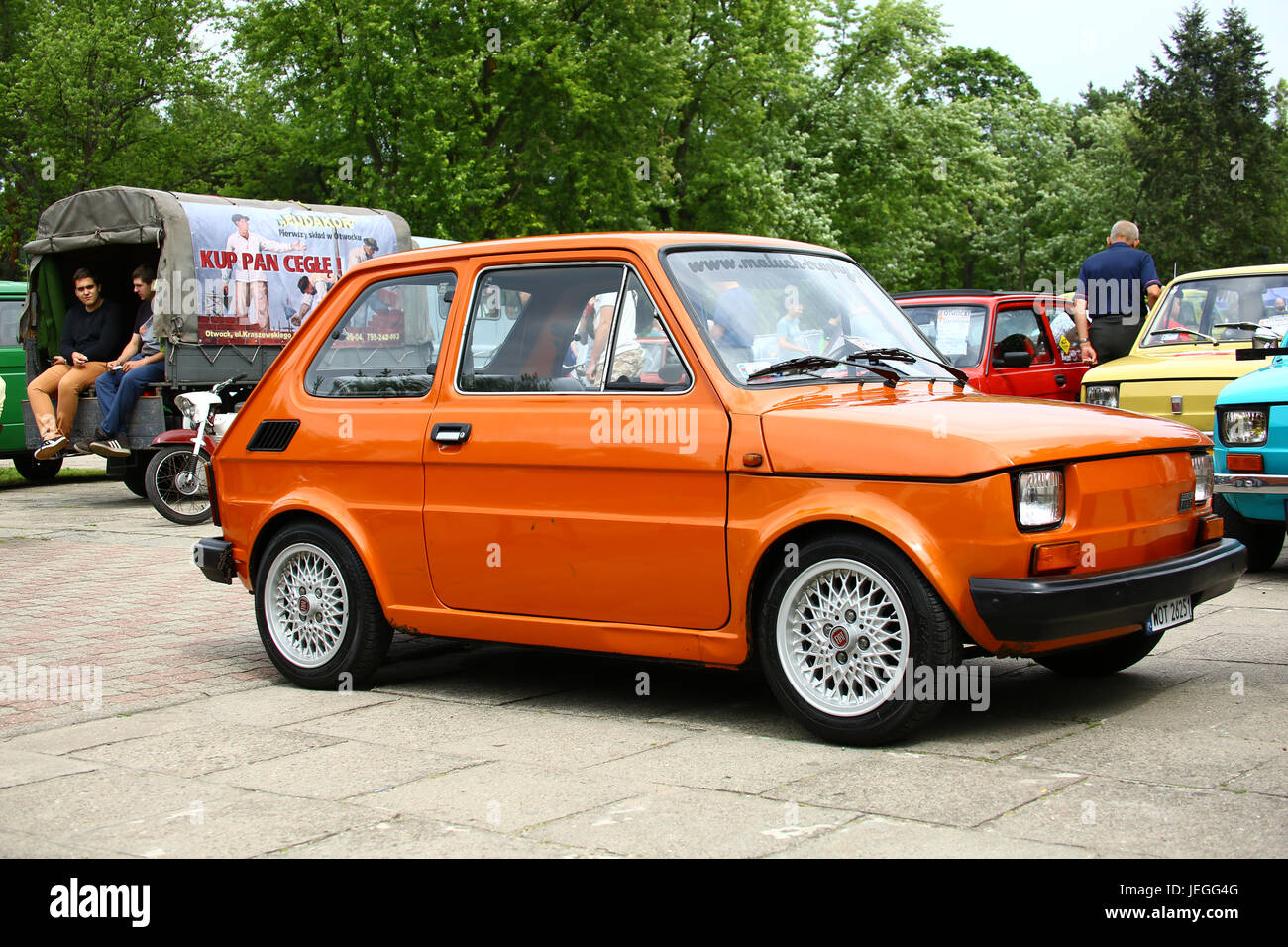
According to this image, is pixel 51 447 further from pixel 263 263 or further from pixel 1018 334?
pixel 1018 334

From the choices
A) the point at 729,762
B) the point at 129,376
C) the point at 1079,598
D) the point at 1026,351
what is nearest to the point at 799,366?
the point at 1079,598

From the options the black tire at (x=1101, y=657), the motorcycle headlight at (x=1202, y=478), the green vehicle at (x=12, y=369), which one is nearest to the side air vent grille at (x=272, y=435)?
the black tire at (x=1101, y=657)

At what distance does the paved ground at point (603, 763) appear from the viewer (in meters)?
4.16

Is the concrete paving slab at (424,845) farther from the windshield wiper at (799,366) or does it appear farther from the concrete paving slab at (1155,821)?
the windshield wiper at (799,366)

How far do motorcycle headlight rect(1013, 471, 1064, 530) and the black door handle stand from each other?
235 centimetres

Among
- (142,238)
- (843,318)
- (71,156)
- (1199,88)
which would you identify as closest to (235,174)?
(71,156)

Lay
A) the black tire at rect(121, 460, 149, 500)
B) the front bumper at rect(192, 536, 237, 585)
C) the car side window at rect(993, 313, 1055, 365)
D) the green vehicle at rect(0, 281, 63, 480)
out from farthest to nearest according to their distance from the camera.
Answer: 1. the green vehicle at rect(0, 281, 63, 480)
2. the black tire at rect(121, 460, 149, 500)
3. the car side window at rect(993, 313, 1055, 365)
4. the front bumper at rect(192, 536, 237, 585)

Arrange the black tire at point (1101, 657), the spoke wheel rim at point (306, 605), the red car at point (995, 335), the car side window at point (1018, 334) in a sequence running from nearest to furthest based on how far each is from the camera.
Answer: the black tire at point (1101, 657)
the spoke wheel rim at point (306, 605)
the red car at point (995, 335)
the car side window at point (1018, 334)

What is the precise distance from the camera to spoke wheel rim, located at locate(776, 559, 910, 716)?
198 inches

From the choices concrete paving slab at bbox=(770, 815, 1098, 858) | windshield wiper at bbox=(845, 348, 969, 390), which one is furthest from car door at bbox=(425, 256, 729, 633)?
concrete paving slab at bbox=(770, 815, 1098, 858)

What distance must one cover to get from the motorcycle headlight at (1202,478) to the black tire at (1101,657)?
623 millimetres

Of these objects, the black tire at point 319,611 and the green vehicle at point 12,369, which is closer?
the black tire at point 319,611

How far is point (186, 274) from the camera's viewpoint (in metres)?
15.2

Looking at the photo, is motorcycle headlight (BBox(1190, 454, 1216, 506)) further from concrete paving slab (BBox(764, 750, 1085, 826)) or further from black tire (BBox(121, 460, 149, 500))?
black tire (BBox(121, 460, 149, 500))
